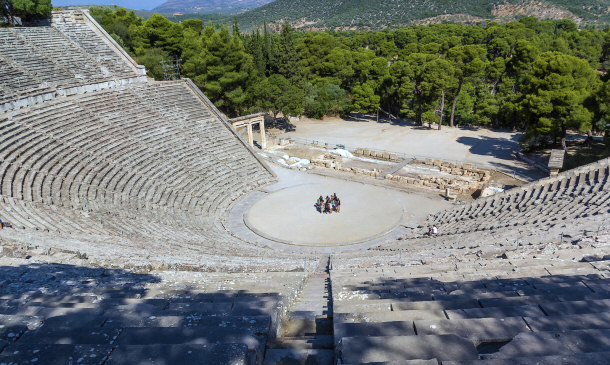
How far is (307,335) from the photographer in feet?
14.0

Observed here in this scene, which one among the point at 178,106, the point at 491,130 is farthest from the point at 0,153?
the point at 491,130

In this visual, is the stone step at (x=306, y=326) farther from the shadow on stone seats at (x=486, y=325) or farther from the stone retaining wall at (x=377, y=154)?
the stone retaining wall at (x=377, y=154)

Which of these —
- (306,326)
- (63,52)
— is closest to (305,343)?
(306,326)

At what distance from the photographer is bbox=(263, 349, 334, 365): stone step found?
3.25m

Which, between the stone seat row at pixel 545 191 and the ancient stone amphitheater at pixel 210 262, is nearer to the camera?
the ancient stone amphitheater at pixel 210 262

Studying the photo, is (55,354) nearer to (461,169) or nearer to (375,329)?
(375,329)

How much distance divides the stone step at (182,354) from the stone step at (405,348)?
0.79 metres

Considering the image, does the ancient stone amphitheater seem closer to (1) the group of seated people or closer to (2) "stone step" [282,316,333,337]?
(2) "stone step" [282,316,333,337]

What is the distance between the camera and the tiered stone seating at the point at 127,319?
2.81 m

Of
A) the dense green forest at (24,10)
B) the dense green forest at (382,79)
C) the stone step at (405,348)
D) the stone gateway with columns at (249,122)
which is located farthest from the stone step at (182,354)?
the dense green forest at (24,10)

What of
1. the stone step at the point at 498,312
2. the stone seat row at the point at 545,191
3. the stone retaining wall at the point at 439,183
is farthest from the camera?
the stone retaining wall at the point at 439,183

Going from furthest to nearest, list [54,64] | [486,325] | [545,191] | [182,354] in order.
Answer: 1. [54,64]
2. [545,191]
3. [486,325]
4. [182,354]

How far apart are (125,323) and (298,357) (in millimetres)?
1752

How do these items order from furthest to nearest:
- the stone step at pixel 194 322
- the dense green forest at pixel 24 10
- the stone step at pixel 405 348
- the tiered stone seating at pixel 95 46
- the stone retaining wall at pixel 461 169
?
1. the dense green forest at pixel 24 10
2. the tiered stone seating at pixel 95 46
3. the stone retaining wall at pixel 461 169
4. the stone step at pixel 194 322
5. the stone step at pixel 405 348
